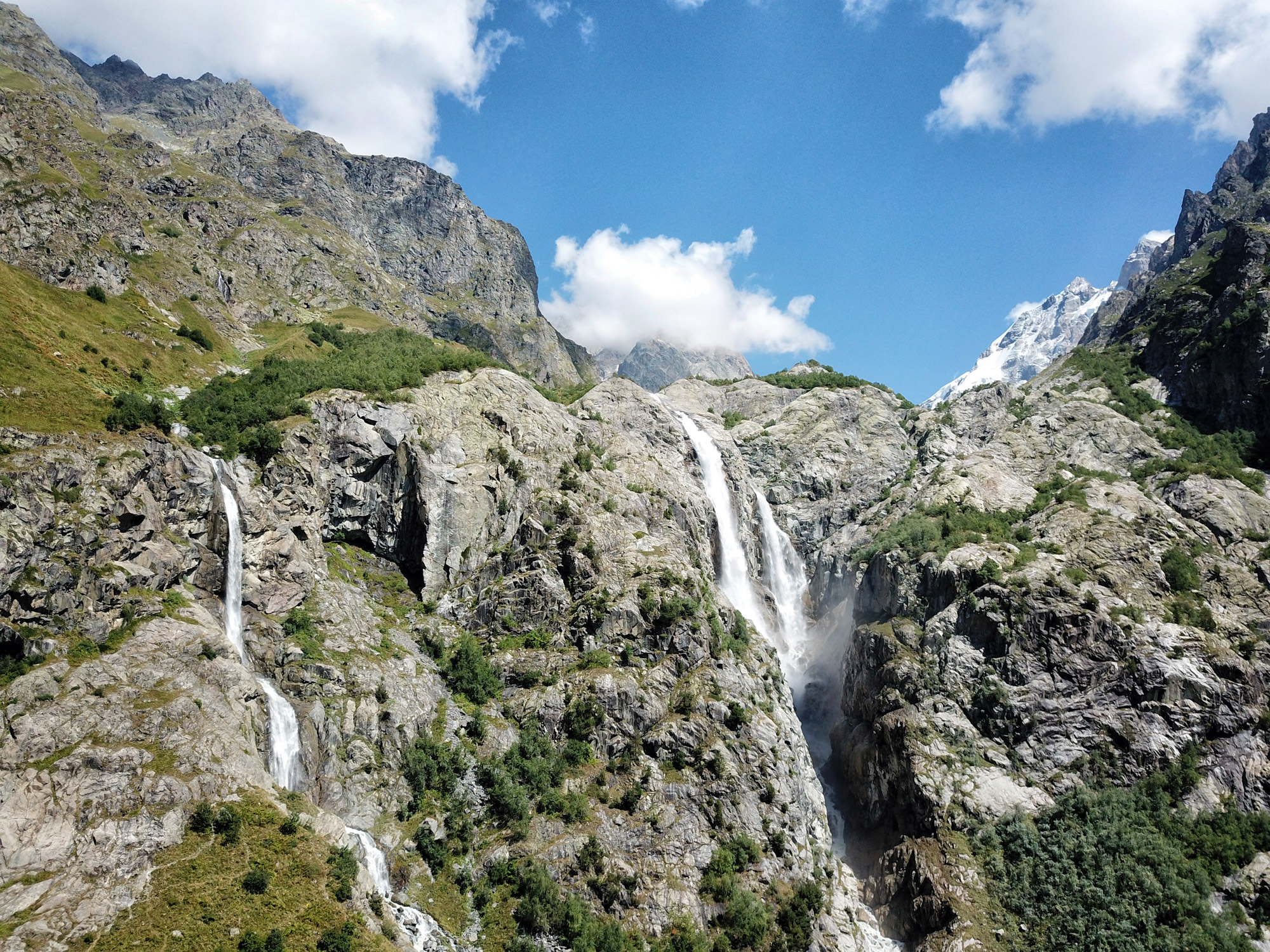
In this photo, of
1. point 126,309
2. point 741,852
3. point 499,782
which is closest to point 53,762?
point 499,782

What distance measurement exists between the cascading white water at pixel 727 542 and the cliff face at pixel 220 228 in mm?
67974

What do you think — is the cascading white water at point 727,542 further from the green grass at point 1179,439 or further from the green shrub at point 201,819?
the green shrub at point 201,819

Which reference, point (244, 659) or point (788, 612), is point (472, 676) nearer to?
point (244, 659)

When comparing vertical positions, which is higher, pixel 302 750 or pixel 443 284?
pixel 443 284

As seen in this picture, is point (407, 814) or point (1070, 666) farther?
point (1070, 666)

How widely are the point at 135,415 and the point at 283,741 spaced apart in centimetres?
2521

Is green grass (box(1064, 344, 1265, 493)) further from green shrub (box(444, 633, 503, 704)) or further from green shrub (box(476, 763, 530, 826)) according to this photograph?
green shrub (box(476, 763, 530, 826))

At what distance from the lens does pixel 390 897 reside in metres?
40.1

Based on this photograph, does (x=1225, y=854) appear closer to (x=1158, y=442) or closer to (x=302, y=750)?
(x=1158, y=442)

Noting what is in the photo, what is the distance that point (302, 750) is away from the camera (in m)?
43.3

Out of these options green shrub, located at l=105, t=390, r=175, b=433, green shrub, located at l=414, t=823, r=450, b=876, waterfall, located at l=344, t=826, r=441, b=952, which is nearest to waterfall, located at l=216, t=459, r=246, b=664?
green shrub, located at l=105, t=390, r=175, b=433

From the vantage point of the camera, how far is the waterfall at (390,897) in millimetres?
38469

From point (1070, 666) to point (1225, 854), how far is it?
16.4 metres

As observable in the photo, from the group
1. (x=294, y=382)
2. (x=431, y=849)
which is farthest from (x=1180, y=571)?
(x=294, y=382)
